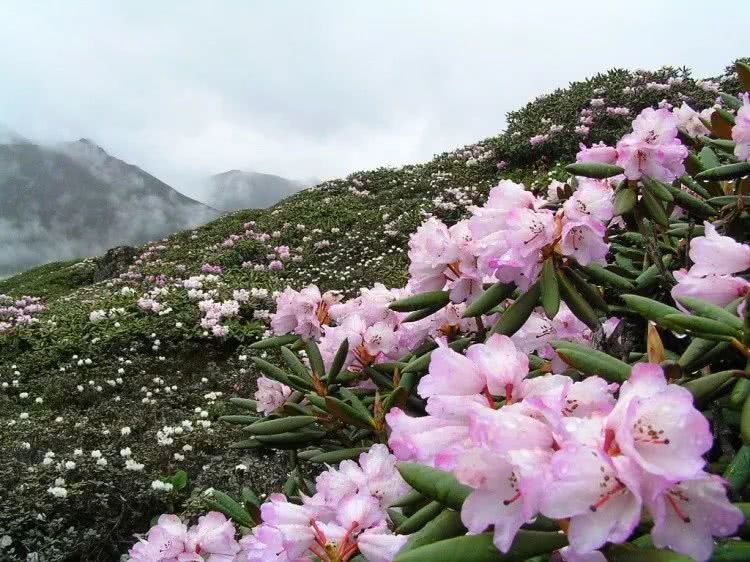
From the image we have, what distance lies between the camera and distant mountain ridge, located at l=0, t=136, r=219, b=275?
6781 cm

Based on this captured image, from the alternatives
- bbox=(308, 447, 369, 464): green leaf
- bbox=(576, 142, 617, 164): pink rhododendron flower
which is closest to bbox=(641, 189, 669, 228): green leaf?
bbox=(576, 142, 617, 164): pink rhododendron flower

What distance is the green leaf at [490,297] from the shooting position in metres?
1.45

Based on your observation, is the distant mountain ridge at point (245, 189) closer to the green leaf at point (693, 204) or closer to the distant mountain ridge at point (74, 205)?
the distant mountain ridge at point (74, 205)

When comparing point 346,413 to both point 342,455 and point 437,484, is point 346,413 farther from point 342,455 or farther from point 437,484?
point 437,484

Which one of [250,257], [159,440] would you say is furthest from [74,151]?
[159,440]

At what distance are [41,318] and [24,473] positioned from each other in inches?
225

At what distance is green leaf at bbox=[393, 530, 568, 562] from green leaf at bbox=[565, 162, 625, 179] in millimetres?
1060

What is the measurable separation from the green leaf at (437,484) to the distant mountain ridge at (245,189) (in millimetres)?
94518

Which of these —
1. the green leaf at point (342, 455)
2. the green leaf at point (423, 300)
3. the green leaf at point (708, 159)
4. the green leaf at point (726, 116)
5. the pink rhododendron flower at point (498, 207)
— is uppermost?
the green leaf at point (726, 116)

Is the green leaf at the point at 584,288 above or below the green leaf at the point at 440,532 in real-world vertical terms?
above

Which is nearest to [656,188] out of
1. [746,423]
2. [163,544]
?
[746,423]

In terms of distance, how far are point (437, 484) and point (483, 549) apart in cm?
10

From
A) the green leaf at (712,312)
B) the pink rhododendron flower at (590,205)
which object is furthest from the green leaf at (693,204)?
the green leaf at (712,312)

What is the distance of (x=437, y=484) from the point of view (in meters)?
0.78
